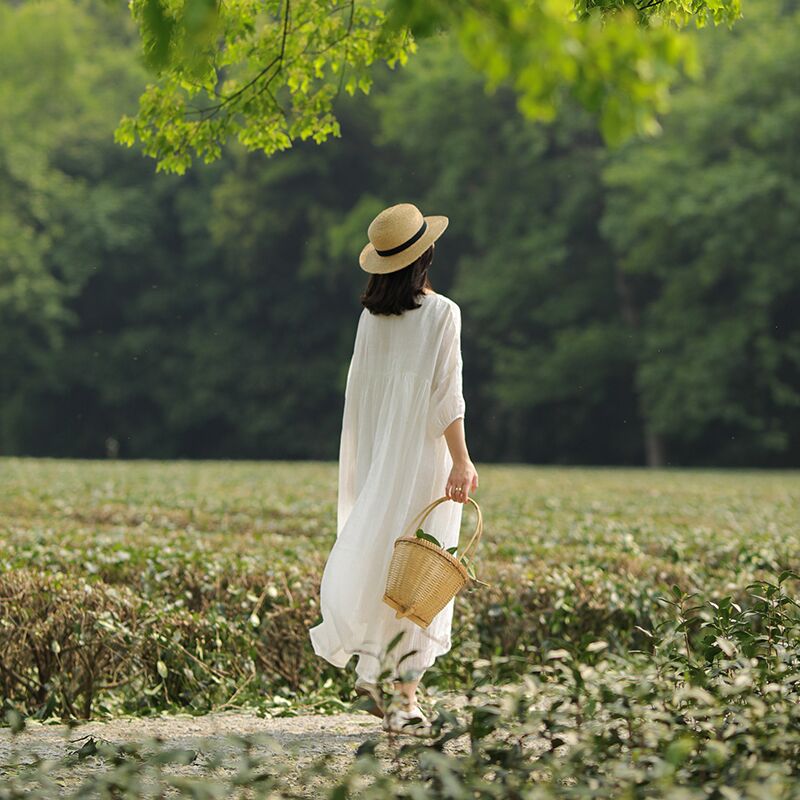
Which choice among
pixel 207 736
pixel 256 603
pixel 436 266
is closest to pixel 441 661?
pixel 256 603

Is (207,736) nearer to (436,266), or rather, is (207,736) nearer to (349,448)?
(349,448)

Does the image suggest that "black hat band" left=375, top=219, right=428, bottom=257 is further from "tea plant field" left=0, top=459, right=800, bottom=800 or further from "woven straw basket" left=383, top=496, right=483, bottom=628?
"tea plant field" left=0, top=459, right=800, bottom=800

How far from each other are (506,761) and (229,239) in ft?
135

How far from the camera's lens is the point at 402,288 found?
528 cm

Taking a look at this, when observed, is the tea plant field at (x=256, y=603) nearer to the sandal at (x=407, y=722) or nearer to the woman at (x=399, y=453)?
the sandal at (x=407, y=722)

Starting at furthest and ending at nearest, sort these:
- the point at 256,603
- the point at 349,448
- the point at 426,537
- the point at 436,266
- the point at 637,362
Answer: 1. the point at 436,266
2. the point at 637,362
3. the point at 256,603
4. the point at 349,448
5. the point at 426,537

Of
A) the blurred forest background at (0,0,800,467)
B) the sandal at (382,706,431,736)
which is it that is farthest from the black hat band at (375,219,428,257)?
the blurred forest background at (0,0,800,467)

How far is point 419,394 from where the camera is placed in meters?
5.25

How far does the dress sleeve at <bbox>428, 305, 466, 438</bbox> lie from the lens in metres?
5.19

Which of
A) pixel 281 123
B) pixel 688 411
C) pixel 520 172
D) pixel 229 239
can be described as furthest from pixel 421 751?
pixel 229 239

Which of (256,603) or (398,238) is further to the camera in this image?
(256,603)

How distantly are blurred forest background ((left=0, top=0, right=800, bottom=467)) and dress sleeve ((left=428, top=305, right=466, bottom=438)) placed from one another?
29783 millimetres

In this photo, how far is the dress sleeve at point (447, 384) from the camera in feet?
17.0

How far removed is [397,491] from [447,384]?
0.49 metres
